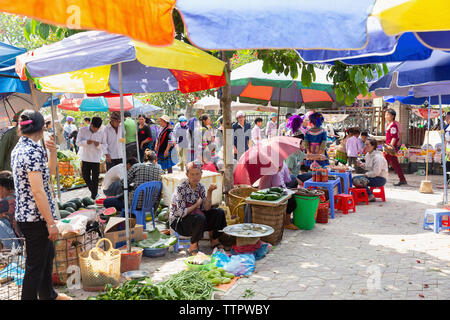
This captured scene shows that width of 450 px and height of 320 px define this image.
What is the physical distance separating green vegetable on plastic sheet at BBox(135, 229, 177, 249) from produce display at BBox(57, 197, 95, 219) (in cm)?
154

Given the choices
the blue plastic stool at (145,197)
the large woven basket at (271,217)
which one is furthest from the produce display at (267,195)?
the blue plastic stool at (145,197)

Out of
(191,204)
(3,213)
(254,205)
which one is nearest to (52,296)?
(3,213)

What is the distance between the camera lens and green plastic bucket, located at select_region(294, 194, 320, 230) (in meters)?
6.56

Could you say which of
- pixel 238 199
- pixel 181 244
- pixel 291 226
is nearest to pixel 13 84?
pixel 181 244

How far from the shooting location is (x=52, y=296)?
3.92 metres

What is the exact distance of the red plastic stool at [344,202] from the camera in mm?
7848

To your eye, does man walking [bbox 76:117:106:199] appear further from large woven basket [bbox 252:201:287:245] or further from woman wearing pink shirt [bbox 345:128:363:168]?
woman wearing pink shirt [bbox 345:128:363:168]

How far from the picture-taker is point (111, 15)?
2.43 meters

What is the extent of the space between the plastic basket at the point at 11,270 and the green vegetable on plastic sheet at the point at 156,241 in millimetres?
1522

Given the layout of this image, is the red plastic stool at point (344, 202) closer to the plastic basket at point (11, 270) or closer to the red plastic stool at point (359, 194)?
the red plastic stool at point (359, 194)

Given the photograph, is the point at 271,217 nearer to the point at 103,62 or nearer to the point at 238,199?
the point at 238,199

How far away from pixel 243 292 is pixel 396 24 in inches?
120

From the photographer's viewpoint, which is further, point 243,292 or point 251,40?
point 243,292

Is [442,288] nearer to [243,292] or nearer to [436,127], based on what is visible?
[243,292]
